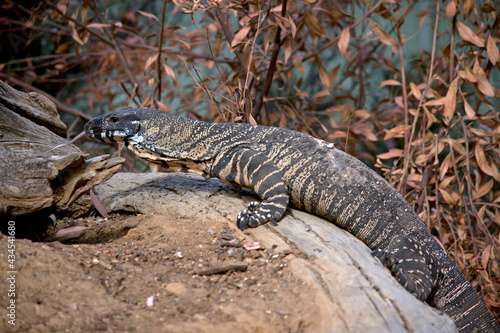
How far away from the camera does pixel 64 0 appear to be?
4.57m

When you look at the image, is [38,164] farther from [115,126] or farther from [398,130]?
[398,130]

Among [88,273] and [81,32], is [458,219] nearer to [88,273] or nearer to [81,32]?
[88,273]

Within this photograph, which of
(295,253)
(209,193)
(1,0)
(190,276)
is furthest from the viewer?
(1,0)

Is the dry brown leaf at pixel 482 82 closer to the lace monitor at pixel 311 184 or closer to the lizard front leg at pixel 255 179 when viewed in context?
the lace monitor at pixel 311 184

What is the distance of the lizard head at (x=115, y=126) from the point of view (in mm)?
3566

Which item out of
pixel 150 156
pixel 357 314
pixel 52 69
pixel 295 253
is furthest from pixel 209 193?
pixel 52 69

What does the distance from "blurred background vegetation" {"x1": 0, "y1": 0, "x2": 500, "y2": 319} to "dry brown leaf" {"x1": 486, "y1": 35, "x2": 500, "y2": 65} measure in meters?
0.01

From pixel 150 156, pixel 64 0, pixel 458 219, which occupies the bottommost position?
pixel 458 219

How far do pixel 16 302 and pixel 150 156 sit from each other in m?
1.82

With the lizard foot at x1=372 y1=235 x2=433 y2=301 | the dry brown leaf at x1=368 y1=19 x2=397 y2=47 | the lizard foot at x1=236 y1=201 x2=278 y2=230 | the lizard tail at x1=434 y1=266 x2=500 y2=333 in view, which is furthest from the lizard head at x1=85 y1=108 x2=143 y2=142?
the lizard tail at x1=434 y1=266 x2=500 y2=333

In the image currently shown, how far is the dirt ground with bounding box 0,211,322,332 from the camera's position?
2.02 m

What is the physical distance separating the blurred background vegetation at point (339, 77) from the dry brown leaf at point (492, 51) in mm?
14

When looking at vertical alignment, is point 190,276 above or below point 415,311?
below

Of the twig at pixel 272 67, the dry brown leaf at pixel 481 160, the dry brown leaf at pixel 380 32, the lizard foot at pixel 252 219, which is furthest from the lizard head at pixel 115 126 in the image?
the dry brown leaf at pixel 481 160
